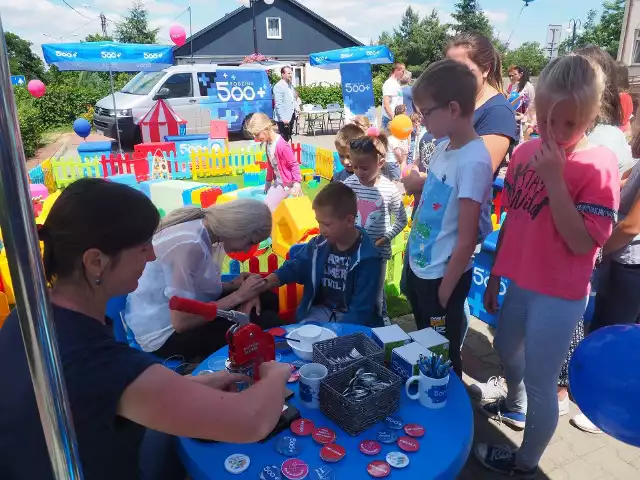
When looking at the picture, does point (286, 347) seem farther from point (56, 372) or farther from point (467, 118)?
point (56, 372)

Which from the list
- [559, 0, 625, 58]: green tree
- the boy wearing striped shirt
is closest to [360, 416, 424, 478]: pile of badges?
the boy wearing striped shirt

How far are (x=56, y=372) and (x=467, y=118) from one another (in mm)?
1872

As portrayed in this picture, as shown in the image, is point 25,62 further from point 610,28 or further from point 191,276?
point 610,28

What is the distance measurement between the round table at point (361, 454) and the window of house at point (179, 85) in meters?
12.5

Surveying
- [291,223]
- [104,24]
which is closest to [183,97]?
[291,223]

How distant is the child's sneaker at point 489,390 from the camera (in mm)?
2898

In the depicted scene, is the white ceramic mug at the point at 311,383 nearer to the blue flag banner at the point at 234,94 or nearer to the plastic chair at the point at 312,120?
the blue flag banner at the point at 234,94

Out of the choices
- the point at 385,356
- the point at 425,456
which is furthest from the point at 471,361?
the point at 425,456

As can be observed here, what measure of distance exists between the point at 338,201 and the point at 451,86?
89 cm

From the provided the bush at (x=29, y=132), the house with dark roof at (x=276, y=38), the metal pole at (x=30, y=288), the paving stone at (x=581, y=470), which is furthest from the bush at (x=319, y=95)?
the metal pole at (x=30, y=288)

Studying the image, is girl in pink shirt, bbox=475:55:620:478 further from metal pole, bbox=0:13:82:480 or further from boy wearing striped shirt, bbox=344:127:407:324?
metal pole, bbox=0:13:82:480

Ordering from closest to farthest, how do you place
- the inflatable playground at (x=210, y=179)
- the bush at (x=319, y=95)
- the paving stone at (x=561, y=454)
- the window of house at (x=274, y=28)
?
the paving stone at (x=561, y=454), the inflatable playground at (x=210, y=179), the bush at (x=319, y=95), the window of house at (x=274, y=28)

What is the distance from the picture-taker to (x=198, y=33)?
32500 millimetres

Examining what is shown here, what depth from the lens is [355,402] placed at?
1537 millimetres
